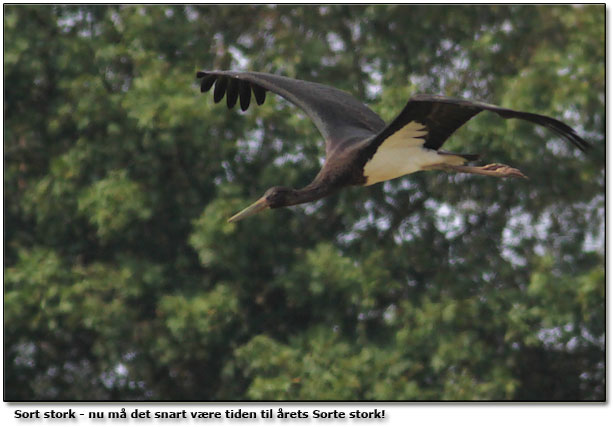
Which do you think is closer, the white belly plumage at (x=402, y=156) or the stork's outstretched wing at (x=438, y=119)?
the stork's outstretched wing at (x=438, y=119)

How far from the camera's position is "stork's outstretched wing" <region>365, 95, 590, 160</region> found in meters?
5.33

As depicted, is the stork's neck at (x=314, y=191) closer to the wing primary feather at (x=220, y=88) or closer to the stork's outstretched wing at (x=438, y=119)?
the stork's outstretched wing at (x=438, y=119)

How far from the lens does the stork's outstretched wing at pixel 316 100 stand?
679 centimetres

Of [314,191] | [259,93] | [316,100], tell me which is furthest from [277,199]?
[259,93]

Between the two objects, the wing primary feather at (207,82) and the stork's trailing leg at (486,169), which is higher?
the wing primary feather at (207,82)

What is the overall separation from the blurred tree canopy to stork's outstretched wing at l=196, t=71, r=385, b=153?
10.1 ft

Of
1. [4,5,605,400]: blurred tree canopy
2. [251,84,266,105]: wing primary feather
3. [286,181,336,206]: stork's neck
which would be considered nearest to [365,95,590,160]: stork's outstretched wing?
[286,181,336,206]: stork's neck

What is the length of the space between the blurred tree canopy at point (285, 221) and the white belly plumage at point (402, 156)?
407 cm

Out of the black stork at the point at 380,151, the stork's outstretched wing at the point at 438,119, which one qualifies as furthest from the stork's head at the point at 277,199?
the stork's outstretched wing at the point at 438,119

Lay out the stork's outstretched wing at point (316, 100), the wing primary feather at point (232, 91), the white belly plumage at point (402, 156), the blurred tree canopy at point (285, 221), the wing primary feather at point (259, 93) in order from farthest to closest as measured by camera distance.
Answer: the blurred tree canopy at point (285, 221) → the wing primary feather at point (232, 91) → the wing primary feather at point (259, 93) → the stork's outstretched wing at point (316, 100) → the white belly plumage at point (402, 156)

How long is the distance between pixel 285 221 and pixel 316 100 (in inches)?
192

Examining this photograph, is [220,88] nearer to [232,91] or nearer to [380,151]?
[232,91]

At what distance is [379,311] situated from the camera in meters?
12.0

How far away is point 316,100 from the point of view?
7113mm
